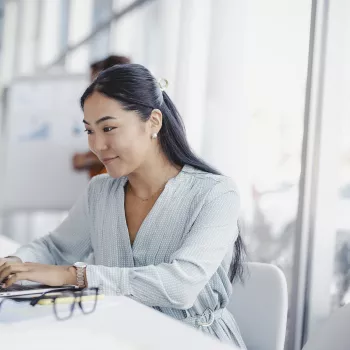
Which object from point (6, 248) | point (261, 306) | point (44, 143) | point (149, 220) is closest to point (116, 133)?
point (149, 220)

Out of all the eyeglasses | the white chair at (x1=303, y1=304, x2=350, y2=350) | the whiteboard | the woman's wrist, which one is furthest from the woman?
the whiteboard

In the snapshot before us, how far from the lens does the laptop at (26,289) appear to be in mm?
1098

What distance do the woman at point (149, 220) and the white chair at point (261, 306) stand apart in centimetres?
5

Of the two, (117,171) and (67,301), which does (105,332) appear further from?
(117,171)

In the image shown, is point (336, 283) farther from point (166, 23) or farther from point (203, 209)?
point (166, 23)

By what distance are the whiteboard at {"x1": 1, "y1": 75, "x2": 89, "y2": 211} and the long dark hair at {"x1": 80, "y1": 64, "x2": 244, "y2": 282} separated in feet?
5.32

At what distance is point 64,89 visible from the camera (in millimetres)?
3166

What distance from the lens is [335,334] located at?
1.04 metres

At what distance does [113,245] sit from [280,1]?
4.12 ft

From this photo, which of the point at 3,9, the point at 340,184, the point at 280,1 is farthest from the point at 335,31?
the point at 3,9

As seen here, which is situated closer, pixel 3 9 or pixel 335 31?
pixel 335 31

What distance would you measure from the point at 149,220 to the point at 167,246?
0.09 metres

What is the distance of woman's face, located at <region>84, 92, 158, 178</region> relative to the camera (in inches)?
57.9

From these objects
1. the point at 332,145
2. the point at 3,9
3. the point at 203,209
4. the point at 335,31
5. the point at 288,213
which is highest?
the point at 3,9
